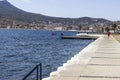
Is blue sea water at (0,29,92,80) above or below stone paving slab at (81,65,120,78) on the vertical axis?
below

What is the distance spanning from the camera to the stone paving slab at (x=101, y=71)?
13.1 m

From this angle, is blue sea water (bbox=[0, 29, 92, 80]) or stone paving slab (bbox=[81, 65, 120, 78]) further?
blue sea water (bbox=[0, 29, 92, 80])

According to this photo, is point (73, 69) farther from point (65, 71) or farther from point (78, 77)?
point (78, 77)

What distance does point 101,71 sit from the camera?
14.0 metres

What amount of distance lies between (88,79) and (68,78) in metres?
0.73

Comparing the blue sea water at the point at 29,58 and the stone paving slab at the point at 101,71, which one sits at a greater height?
the stone paving slab at the point at 101,71

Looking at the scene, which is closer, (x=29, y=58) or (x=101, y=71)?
(x=101, y=71)

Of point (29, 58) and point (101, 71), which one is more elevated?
point (101, 71)

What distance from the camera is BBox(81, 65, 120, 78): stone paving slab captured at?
13.1 m

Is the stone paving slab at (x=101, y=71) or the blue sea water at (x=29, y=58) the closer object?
the stone paving slab at (x=101, y=71)

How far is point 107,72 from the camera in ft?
44.9

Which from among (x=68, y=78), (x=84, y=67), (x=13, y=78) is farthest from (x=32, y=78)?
(x=68, y=78)

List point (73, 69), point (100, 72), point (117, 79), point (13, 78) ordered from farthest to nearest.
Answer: point (13, 78)
point (73, 69)
point (100, 72)
point (117, 79)

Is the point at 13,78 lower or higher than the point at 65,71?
lower
